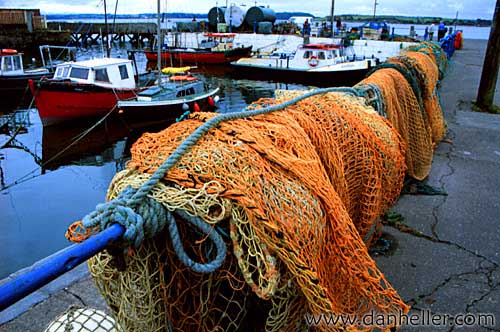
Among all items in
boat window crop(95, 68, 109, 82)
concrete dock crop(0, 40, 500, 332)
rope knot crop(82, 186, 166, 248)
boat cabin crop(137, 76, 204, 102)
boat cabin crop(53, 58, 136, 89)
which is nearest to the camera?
rope knot crop(82, 186, 166, 248)

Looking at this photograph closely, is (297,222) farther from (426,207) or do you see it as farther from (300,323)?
(426,207)

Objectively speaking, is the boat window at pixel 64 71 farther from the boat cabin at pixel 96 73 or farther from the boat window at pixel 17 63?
the boat window at pixel 17 63

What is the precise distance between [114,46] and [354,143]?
67282mm

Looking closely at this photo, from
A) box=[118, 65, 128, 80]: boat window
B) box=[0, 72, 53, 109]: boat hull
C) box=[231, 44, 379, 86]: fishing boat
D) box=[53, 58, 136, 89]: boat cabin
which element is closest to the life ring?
box=[231, 44, 379, 86]: fishing boat

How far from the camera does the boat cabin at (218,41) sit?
147ft

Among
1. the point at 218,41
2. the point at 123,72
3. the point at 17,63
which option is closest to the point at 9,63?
the point at 17,63

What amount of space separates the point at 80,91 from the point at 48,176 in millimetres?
6163

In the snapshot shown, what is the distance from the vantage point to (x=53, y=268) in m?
1.53

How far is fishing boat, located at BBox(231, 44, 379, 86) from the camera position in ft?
93.2

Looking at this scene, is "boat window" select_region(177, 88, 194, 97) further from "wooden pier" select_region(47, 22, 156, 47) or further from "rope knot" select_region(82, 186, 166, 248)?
"wooden pier" select_region(47, 22, 156, 47)

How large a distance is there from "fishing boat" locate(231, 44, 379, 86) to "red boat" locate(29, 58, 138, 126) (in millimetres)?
14515

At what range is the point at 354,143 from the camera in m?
3.55

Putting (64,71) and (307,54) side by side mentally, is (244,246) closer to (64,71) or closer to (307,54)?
(64,71)

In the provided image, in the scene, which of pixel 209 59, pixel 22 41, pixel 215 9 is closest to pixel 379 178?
pixel 209 59
